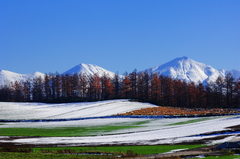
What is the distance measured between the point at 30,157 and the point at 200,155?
1280cm

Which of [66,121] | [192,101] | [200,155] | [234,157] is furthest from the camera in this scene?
[192,101]

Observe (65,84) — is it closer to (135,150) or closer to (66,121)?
(66,121)

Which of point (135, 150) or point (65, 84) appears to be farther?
point (65, 84)

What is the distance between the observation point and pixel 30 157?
22703 millimetres

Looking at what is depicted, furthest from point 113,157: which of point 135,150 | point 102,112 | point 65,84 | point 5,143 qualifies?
point 65,84

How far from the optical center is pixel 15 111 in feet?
260

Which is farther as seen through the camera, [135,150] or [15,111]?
[15,111]

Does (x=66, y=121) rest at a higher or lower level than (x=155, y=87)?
lower

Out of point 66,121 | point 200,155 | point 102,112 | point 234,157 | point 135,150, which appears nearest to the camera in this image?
point 234,157

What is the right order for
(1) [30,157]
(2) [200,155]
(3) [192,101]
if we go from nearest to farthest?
(2) [200,155], (1) [30,157], (3) [192,101]

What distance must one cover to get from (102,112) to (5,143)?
42.2 metres

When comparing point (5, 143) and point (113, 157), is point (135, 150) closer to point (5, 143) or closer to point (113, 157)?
point (113, 157)

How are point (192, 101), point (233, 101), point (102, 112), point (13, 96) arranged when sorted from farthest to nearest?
1. point (13, 96)
2. point (192, 101)
3. point (233, 101)
4. point (102, 112)

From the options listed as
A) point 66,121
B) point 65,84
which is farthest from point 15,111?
point 65,84
